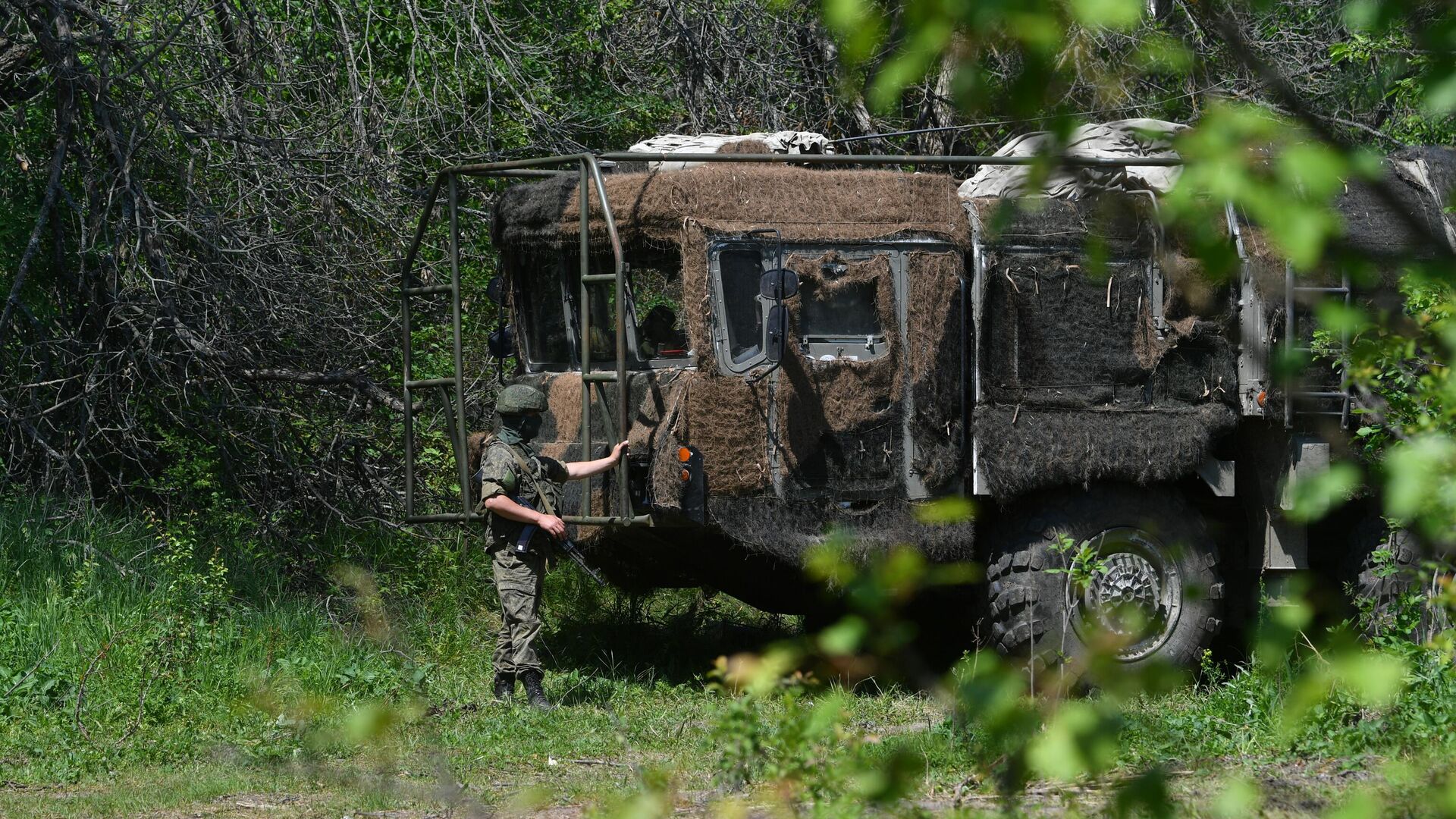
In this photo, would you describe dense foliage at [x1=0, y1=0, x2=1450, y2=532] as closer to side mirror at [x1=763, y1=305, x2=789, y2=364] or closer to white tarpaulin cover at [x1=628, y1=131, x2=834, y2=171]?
white tarpaulin cover at [x1=628, y1=131, x2=834, y2=171]

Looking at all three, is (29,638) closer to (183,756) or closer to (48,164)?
(183,756)

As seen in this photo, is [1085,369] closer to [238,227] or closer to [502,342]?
[502,342]

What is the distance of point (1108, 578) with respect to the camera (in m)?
8.38

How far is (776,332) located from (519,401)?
5.00 ft

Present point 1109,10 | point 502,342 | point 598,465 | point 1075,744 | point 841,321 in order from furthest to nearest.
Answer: point 502,342 < point 841,321 < point 598,465 < point 1075,744 < point 1109,10

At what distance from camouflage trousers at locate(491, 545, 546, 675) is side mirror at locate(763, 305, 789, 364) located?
5.73ft

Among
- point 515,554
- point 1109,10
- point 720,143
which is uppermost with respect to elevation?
point 720,143

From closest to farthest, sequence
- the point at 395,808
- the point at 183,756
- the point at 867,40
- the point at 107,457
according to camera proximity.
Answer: the point at 867,40, the point at 395,808, the point at 183,756, the point at 107,457

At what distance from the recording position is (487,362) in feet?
36.5

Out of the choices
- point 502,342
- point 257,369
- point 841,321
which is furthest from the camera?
point 257,369

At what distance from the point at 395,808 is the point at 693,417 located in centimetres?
249

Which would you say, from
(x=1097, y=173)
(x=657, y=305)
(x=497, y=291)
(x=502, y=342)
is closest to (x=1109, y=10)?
(x=657, y=305)

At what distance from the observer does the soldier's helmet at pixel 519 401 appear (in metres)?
8.30

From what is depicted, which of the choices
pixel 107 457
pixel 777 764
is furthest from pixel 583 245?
pixel 107 457
